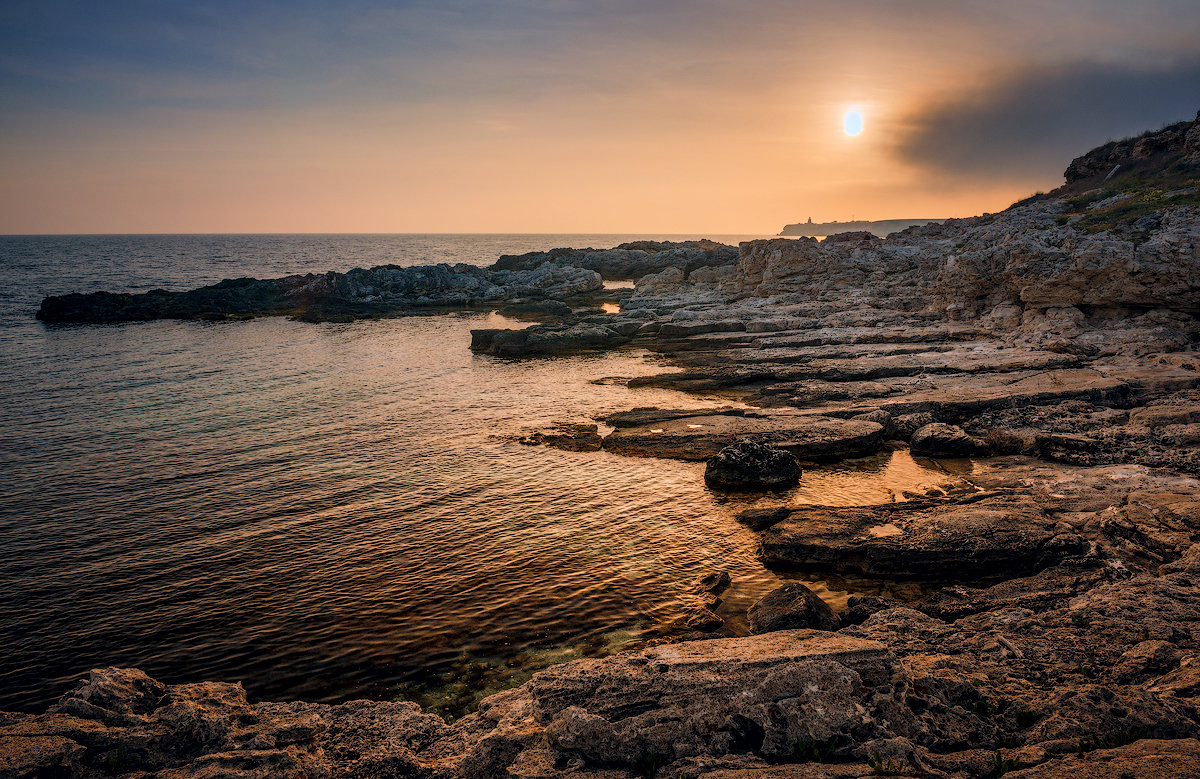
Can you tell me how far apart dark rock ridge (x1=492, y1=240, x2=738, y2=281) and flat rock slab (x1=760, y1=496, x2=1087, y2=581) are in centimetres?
7918

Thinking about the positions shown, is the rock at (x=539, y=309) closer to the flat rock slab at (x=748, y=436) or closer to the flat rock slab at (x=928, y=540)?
the flat rock slab at (x=748, y=436)

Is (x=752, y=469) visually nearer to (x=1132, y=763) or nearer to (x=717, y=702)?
(x=717, y=702)

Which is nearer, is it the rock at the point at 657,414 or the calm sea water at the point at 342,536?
the calm sea water at the point at 342,536

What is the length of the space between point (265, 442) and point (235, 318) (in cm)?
5183

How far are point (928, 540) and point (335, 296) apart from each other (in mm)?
82333

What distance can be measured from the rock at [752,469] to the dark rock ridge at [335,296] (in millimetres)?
59180

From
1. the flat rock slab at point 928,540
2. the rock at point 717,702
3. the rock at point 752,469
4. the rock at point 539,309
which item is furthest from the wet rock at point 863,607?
the rock at point 539,309

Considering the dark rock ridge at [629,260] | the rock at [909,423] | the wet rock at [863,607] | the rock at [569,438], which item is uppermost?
the dark rock ridge at [629,260]

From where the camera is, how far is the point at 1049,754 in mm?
6664

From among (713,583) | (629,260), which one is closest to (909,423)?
(713,583)

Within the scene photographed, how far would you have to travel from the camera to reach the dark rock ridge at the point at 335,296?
67188mm

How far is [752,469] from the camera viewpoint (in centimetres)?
1955

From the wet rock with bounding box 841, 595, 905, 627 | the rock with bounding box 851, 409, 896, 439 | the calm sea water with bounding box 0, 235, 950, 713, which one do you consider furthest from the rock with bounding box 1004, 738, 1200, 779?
the rock with bounding box 851, 409, 896, 439

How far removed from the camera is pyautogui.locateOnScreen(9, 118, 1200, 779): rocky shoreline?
7.25 meters
